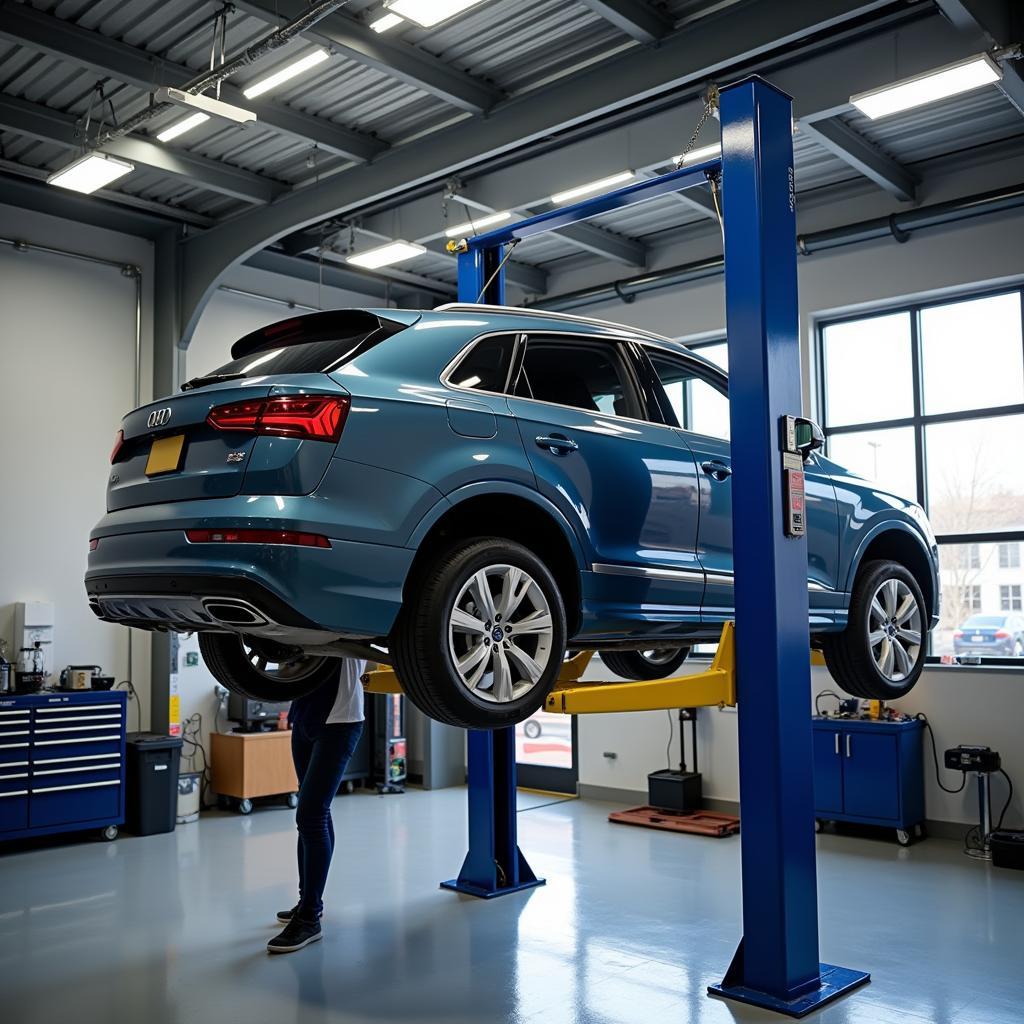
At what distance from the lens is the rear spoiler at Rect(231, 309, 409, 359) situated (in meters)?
3.09

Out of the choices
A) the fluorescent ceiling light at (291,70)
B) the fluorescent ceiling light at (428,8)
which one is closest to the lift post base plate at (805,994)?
the fluorescent ceiling light at (428,8)

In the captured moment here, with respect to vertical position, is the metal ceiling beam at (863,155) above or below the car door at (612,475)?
above

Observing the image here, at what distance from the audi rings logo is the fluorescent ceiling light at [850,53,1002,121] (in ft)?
14.1

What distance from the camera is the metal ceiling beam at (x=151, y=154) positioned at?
262 inches

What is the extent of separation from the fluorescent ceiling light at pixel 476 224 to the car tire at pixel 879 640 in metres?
4.26

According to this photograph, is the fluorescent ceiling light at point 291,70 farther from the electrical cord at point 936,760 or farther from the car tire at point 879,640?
the electrical cord at point 936,760

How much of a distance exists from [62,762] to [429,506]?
535 centimetres

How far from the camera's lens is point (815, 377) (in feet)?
27.5

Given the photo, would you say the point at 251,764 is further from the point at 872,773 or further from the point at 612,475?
the point at 612,475

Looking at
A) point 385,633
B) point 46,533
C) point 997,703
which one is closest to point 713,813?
point 997,703

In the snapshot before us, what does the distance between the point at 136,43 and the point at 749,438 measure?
174 inches

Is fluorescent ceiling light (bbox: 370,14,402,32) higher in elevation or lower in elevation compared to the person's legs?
higher

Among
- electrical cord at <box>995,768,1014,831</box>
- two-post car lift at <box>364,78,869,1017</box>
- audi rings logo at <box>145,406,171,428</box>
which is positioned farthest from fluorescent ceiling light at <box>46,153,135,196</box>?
electrical cord at <box>995,768,1014,831</box>

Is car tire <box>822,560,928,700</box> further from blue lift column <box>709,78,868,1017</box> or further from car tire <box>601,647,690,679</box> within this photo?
car tire <box>601,647,690,679</box>
